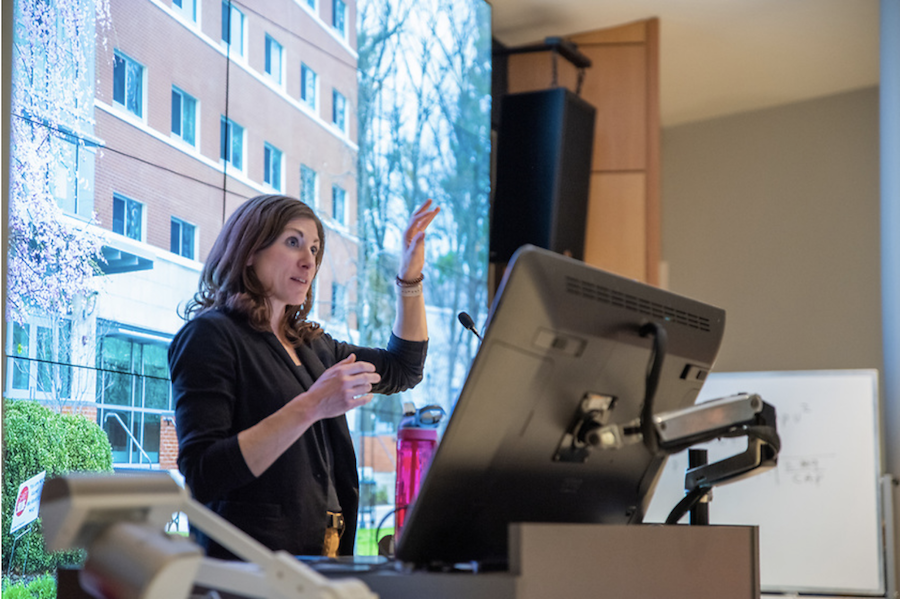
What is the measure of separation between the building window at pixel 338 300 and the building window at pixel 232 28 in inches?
29.1

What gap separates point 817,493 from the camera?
395cm

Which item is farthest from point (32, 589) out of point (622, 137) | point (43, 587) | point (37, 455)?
point (622, 137)

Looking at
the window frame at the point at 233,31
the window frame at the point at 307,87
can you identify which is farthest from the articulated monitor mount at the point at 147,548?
the window frame at the point at 307,87

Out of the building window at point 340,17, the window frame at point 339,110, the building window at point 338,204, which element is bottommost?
the building window at point 338,204

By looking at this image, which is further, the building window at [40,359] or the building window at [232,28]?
the building window at [232,28]

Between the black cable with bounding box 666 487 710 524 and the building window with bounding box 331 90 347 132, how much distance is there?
1.92 metres

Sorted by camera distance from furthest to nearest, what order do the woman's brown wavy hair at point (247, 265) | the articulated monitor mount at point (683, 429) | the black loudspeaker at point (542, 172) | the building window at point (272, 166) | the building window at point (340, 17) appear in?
1. the black loudspeaker at point (542, 172)
2. the building window at point (340, 17)
3. the building window at point (272, 166)
4. the woman's brown wavy hair at point (247, 265)
5. the articulated monitor mount at point (683, 429)

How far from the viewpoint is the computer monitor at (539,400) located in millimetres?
924

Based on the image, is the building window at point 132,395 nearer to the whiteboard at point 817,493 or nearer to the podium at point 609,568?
the podium at point 609,568

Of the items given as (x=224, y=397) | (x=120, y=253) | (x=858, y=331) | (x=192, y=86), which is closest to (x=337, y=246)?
(x=192, y=86)

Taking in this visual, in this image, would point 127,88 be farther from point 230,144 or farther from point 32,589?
point 32,589

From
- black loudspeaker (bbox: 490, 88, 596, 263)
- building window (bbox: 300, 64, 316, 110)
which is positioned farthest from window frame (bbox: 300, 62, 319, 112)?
black loudspeaker (bbox: 490, 88, 596, 263)

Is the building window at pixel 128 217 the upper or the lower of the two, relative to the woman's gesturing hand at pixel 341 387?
upper

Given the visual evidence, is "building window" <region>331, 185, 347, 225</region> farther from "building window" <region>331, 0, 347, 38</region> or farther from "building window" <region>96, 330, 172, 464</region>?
"building window" <region>96, 330, 172, 464</region>
